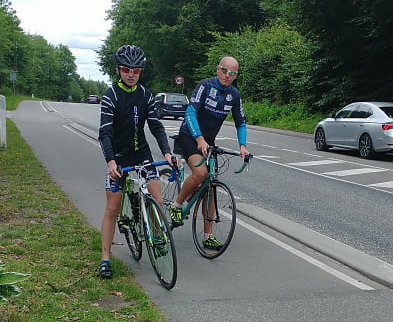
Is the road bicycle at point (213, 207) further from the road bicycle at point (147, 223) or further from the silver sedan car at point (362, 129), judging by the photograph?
the silver sedan car at point (362, 129)

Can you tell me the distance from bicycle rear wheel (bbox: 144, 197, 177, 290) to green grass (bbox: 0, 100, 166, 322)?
0.27 meters

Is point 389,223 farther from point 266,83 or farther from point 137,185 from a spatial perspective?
point 266,83

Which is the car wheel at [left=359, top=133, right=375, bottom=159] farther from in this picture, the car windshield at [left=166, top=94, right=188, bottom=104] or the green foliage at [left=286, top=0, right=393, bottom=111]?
the car windshield at [left=166, top=94, right=188, bottom=104]

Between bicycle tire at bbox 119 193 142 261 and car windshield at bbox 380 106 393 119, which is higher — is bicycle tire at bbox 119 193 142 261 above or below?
below

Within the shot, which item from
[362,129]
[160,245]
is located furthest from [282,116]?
[160,245]

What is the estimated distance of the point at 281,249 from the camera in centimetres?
670

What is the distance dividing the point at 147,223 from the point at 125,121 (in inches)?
36.1

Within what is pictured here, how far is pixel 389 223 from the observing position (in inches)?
328

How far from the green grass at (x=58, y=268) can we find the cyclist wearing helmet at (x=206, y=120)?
1.08m

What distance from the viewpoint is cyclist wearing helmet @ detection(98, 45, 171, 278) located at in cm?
523

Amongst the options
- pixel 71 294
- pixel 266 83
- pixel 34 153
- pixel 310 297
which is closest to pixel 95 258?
pixel 71 294

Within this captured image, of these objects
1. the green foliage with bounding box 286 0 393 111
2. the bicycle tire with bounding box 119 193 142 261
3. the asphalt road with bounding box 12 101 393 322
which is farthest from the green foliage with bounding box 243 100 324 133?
the bicycle tire with bounding box 119 193 142 261

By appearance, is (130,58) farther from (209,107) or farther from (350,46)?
(350,46)

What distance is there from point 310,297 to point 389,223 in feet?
12.1
